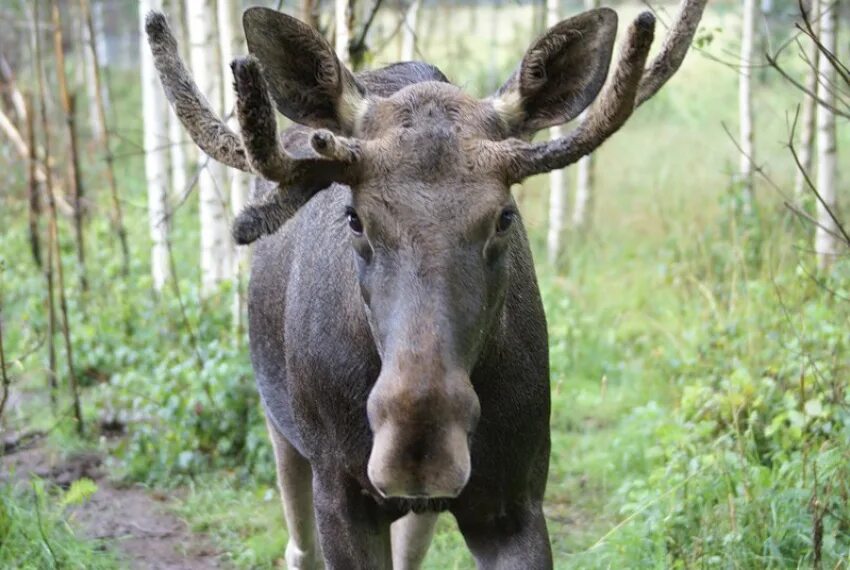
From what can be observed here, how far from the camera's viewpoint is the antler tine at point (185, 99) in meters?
4.18

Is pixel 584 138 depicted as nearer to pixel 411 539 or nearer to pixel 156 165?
pixel 411 539

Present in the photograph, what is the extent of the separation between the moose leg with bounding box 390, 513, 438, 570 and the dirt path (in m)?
1.30

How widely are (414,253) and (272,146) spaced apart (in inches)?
21.2

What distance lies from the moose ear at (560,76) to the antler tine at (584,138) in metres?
0.37

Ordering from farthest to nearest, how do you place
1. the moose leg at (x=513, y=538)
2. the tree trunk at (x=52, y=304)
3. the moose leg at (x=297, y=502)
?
1. the tree trunk at (x=52, y=304)
2. the moose leg at (x=297, y=502)
3. the moose leg at (x=513, y=538)

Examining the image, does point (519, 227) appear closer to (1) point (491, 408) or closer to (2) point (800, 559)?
(1) point (491, 408)

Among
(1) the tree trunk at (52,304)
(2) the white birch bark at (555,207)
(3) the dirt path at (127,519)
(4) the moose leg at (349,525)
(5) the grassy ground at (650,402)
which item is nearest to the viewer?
(4) the moose leg at (349,525)

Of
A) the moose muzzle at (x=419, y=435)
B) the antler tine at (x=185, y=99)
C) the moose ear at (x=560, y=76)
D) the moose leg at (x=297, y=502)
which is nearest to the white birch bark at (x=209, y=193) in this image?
the moose leg at (x=297, y=502)

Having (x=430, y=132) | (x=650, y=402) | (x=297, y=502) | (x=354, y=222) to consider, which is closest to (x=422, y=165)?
(x=430, y=132)

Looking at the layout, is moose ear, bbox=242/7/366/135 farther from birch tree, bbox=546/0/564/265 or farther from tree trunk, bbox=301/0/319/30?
birch tree, bbox=546/0/564/265

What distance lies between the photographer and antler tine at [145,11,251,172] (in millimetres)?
4184

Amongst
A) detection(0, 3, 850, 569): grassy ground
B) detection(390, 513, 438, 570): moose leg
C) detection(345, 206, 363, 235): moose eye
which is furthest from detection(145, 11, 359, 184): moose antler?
detection(390, 513, 438, 570): moose leg

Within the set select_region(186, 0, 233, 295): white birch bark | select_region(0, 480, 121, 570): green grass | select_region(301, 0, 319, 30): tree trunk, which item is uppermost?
select_region(301, 0, 319, 30): tree trunk

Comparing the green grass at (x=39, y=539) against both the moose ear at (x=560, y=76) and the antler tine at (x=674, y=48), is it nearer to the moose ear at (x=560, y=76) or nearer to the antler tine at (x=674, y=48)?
the moose ear at (x=560, y=76)
